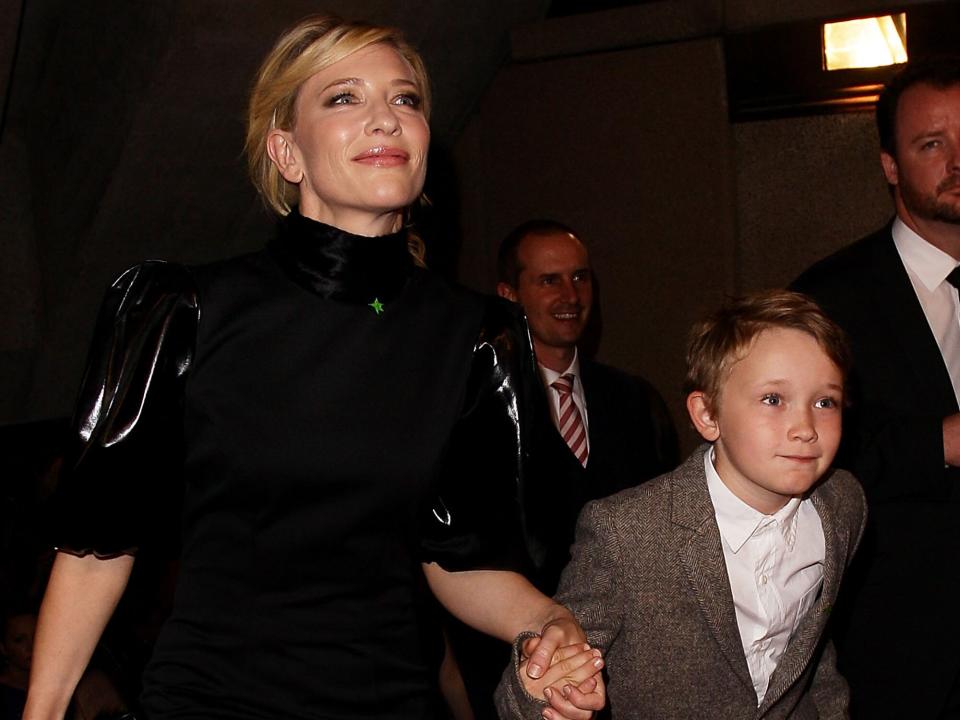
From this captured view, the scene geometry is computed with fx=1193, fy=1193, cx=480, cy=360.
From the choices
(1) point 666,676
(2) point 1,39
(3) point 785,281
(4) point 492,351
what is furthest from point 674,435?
(2) point 1,39

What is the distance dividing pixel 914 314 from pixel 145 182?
2447 millimetres

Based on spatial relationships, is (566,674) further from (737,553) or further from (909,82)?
(909,82)

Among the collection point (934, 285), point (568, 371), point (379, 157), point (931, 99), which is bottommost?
point (568, 371)

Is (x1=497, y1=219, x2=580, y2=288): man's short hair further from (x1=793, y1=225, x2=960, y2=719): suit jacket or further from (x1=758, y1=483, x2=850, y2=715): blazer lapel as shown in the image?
(x1=758, y1=483, x2=850, y2=715): blazer lapel

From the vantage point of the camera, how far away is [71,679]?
153cm

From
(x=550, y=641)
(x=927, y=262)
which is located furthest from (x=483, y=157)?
(x=550, y=641)

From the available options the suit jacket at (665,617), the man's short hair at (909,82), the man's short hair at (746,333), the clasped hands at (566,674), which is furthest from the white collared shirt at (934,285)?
the clasped hands at (566,674)

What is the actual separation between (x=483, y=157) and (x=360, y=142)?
340 cm

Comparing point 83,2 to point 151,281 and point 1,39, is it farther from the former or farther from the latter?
point 151,281

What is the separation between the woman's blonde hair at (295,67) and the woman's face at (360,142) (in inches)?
0.6

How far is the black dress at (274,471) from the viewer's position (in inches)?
60.6

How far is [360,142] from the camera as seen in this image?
1.64 m

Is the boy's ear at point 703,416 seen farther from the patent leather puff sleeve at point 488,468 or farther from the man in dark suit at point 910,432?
the man in dark suit at point 910,432

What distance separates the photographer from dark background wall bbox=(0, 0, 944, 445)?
12.1 ft
